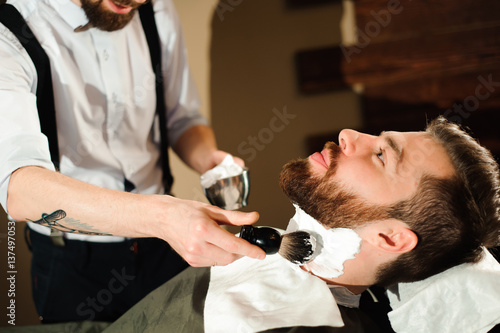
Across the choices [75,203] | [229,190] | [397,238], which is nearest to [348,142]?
[397,238]

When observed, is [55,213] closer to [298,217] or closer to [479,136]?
[298,217]

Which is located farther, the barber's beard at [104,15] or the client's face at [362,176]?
the barber's beard at [104,15]

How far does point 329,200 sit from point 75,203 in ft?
2.49

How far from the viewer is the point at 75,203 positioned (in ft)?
3.61

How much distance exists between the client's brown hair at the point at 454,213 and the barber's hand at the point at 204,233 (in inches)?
22.3

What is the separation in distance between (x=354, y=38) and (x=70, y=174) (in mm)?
1463

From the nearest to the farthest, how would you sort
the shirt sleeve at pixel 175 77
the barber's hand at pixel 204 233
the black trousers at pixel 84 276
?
the barber's hand at pixel 204 233
the black trousers at pixel 84 276
the shirt sleeve at pixel 175 77

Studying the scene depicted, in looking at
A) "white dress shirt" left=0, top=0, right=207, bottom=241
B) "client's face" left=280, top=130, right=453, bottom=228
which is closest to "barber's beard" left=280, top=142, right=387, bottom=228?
"client's face" left=280, top=130, right=453, bottom=228

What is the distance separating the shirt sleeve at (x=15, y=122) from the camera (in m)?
1.12

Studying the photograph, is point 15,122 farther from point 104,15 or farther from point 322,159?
point 322,159

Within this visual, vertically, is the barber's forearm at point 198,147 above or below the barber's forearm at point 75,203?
below

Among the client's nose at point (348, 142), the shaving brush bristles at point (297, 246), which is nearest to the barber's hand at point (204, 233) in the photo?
the shaving brush bristles at point (297, 246)

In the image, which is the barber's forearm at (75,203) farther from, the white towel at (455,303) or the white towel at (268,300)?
the white towel at (455,303)

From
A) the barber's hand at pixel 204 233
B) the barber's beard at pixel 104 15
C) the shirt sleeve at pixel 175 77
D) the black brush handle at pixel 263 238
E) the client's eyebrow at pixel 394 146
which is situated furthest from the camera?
the shirt sleeve at pixel 175 77
